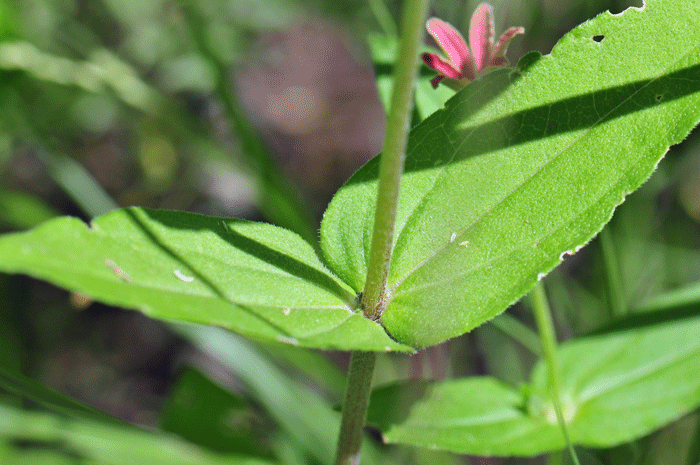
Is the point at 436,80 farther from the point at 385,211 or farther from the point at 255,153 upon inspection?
the point at 255,153

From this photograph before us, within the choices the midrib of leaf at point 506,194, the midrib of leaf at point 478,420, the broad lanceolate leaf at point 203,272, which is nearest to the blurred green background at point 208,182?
the midrib of leaf at point 478,420

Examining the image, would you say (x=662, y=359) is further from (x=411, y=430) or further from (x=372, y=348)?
(x=372, y=348)

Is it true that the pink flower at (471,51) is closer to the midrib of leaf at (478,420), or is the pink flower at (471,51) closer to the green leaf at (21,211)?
the midrib of leaf at (478,420)

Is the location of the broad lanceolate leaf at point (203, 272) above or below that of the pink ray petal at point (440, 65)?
below

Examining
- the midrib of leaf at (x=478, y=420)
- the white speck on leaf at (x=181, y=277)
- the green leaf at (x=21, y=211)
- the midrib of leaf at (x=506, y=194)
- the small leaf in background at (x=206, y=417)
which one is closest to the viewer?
the white speck on leaf at (x=181, y=277)

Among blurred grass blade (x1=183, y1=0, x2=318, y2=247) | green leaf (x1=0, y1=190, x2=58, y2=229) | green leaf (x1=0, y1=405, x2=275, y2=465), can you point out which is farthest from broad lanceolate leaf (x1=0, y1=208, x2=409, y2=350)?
green leaf (x1=0, y1=190, x2=58, y2=229)

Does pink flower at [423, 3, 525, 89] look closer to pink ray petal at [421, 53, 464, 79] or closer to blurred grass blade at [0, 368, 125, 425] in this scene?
pink ray petal at [421, 53, 464, 79]

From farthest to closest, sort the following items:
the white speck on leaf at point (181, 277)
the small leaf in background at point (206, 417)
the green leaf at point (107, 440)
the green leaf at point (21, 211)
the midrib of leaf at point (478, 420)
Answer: the green leaf at point (21, 211) → the small leaf in background at point (206, 417) → the midrib of leaf at point (478, 420) → the green leaf at point (107, 440) → the white speck on leaf at point (181, 277)

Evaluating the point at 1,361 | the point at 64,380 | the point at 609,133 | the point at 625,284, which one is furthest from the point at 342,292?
the point at 64,380
